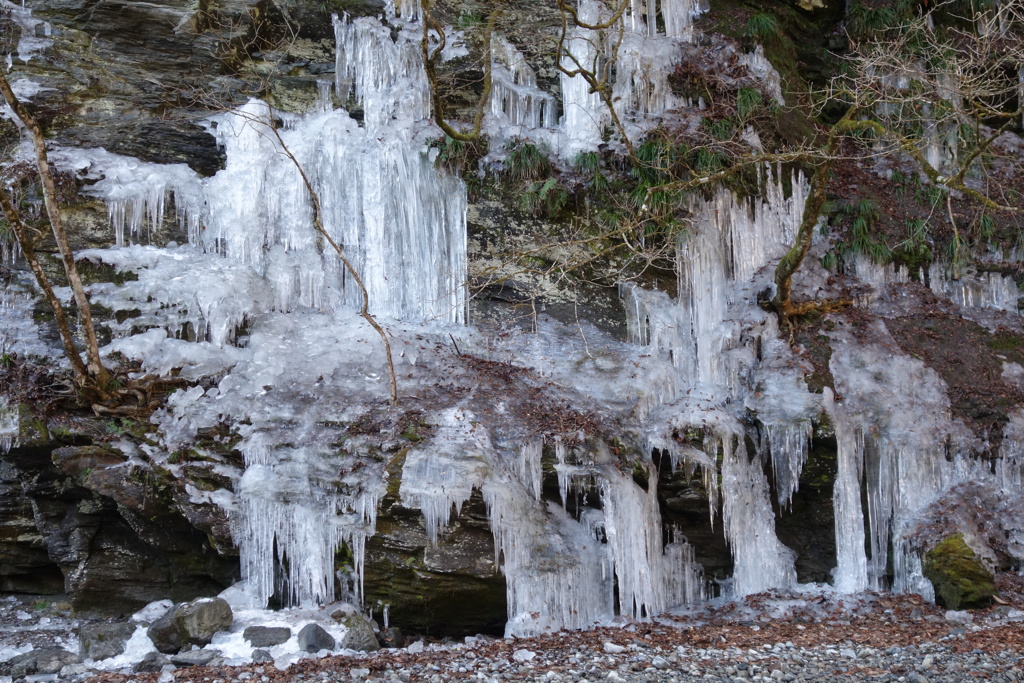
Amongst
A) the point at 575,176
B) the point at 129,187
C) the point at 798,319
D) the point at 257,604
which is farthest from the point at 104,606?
the point at 798,319

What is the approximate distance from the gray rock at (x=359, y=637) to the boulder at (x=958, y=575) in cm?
561

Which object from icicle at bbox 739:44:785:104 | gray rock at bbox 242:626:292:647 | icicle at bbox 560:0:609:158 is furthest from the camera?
icicle at bbox 739:44:785:104

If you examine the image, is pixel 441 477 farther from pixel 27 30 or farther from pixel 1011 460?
pixel 27 30

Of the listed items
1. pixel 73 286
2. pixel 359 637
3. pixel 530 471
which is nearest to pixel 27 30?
pixel 73 286

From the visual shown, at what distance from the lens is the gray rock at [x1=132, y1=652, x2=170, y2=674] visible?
6.57 meters

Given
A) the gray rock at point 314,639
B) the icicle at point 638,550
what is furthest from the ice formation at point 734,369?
the gray rock at point 314,639

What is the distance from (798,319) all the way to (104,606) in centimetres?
847

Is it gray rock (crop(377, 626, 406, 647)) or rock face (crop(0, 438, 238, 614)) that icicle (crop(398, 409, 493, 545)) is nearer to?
gray rock (crop(377, 626, 406, 647))

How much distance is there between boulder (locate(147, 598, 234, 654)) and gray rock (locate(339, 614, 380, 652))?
3.48ft

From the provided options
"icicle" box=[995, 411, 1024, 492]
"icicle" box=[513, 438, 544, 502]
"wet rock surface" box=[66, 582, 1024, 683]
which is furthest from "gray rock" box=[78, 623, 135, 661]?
"icicle" box=[995, 411, 1024, 492]

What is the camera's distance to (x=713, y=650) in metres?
6.61

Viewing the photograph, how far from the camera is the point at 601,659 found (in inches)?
251

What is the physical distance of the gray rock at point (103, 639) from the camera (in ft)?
22.4

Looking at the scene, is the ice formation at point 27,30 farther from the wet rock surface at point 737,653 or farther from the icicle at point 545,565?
the icicle at point 545,565
